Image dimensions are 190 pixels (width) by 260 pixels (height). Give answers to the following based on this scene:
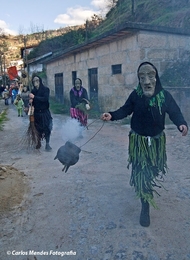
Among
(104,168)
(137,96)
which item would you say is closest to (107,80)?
(104,168)

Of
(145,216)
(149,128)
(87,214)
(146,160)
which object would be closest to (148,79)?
(149,128)

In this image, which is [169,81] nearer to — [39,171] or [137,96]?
[39,171]

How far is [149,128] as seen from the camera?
2947 mm

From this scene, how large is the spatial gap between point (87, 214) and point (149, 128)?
1.26 meters

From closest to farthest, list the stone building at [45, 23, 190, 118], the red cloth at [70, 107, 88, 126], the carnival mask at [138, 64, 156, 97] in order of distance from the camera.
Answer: the carnival mask at [138, 64, 156, 97], the red cloth at [70, 107, 88, 126], the stone building at [45, 23, 190, 118]

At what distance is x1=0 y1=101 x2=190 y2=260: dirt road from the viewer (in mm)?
2584

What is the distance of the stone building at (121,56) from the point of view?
9391 mm

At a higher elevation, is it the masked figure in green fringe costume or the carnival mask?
the carnival mask

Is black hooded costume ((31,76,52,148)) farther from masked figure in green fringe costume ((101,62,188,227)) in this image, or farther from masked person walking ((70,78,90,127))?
masked figure in green fringe costume ((101,62,188,227))

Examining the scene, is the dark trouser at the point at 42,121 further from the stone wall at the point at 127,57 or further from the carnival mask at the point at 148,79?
the stone wall at the point at 127,57

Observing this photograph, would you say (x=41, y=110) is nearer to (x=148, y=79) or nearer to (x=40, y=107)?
(x=40, y=107)

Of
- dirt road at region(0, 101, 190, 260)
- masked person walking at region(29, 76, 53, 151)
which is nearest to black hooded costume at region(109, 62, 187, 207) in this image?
dirt road at region(0, 101, 190, 260)

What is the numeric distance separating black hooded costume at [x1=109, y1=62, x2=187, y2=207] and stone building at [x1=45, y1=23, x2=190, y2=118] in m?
6.61

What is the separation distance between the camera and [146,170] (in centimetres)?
296
